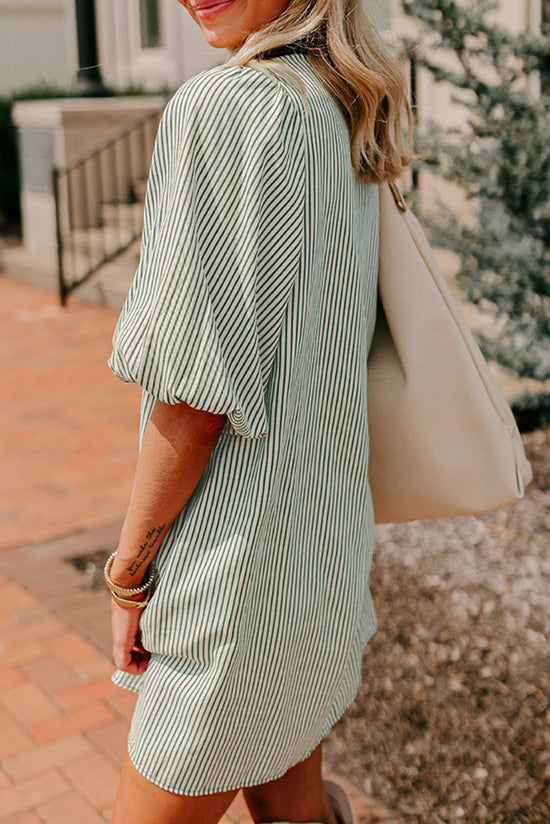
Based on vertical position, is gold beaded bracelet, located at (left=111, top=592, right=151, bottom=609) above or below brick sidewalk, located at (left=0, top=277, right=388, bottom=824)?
above

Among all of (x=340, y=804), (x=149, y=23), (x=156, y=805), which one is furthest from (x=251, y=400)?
(x=149, y=23)

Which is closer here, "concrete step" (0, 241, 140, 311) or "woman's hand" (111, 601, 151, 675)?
"woman's hand" (111, 601, 151, 675)

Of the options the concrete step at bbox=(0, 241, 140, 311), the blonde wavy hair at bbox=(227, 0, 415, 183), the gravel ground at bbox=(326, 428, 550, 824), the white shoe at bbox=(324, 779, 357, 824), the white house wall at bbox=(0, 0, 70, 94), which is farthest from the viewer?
the white house wall at bbox=(0, 0, 70, 94)

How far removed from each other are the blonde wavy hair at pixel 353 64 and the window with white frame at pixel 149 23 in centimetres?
1404

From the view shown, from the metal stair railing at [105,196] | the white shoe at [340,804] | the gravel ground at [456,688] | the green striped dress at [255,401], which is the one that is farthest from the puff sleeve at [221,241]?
the metal stair railing at [105,196]

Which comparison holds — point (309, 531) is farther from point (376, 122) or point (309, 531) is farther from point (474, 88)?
point (474, 88)

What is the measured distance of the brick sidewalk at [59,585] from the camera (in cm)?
276

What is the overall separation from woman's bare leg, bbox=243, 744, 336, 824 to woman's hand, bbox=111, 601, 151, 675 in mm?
296

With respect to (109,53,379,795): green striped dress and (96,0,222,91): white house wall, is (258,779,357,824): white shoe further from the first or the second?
(96,0,222,91): white house wall

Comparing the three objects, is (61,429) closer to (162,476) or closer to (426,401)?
(426,401)

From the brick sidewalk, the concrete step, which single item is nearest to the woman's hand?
the brick sidewalk

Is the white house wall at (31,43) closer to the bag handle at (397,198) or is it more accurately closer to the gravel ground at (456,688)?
the gravel ground at (456,688)

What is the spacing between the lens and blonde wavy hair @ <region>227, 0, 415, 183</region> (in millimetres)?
1317

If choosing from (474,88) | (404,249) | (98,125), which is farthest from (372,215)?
(98,125)
